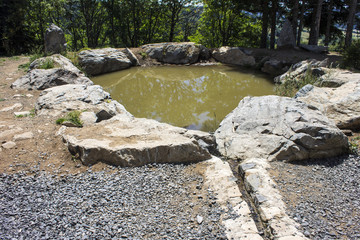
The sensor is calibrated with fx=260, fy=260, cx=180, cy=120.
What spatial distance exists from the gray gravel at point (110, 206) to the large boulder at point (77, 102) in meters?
2.80

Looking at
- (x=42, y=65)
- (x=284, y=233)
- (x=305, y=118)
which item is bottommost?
(x=284, y=233)

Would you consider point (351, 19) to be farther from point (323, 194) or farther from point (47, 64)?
point (47, 64)

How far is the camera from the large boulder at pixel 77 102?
268 inches

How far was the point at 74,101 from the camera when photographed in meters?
7.24

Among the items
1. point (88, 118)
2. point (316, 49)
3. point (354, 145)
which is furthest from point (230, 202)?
point (316, 49)

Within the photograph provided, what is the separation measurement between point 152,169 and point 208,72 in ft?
36.6

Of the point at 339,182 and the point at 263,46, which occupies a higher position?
the point at 263,46

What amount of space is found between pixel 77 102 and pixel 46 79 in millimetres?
3265

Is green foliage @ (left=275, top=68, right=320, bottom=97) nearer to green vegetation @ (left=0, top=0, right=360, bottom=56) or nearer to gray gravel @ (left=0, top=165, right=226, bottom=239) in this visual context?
gray gravel @ (left=0, top=165, right=226, bottom=239)

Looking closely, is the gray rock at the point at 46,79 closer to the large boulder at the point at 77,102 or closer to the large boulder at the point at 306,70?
the large boulder at the point at 77,102

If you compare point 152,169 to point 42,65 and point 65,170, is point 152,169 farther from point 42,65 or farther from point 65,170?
point 42,65

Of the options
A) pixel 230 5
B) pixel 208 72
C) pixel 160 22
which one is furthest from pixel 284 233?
pixel 160 22

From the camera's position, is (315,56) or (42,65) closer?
(42,65)

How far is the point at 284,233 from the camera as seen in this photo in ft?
10.6
